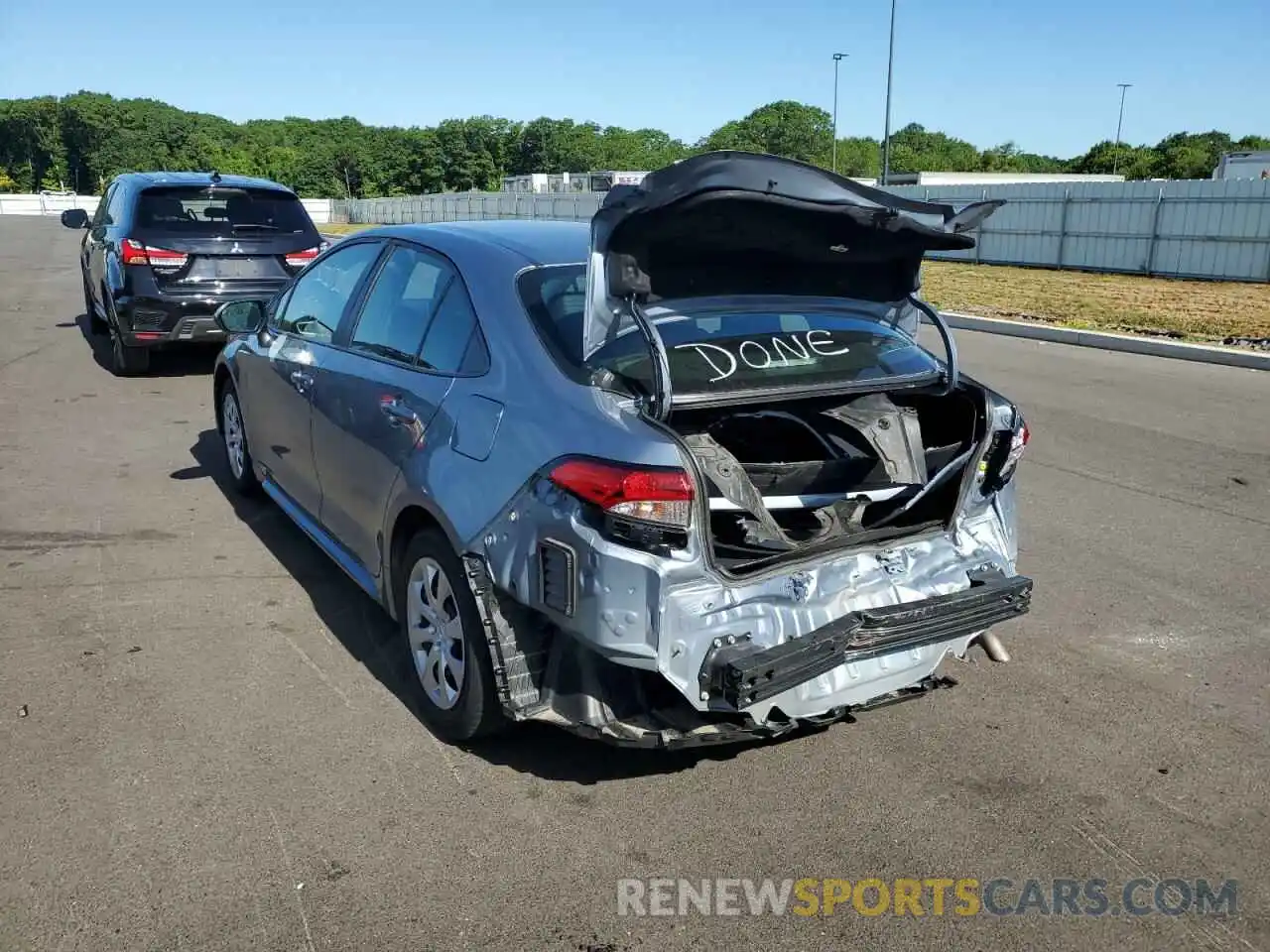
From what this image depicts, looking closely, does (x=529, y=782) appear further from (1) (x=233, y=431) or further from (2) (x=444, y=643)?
(1) (x=233, y=431)

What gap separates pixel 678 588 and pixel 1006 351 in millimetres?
11030

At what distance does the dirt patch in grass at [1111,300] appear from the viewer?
14586 millimetres

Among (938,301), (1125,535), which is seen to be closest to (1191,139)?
(938,301)

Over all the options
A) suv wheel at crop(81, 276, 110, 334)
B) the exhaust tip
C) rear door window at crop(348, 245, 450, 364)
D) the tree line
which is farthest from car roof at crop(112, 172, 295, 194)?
the tree line

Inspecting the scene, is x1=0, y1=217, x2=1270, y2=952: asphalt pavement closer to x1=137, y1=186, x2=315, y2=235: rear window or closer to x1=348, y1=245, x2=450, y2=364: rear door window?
x1=348, y1=245, x2=450, y2=364: rear door window

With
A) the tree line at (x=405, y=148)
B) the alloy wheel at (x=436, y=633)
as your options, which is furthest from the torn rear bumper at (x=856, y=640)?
the tree line at (x=405, y=148)

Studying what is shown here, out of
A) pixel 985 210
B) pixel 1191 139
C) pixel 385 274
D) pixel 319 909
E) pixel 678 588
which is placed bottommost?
pixel 319 909

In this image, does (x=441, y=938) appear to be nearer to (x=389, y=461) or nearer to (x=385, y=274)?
(x=389, y=461)

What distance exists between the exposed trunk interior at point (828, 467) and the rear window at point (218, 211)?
750 centimetres

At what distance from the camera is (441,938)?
2682 mm

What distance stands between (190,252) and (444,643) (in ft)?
24.2

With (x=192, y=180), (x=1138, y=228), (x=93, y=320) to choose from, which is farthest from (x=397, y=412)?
(x=1138, y=228)

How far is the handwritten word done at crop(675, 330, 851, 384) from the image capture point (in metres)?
3.38

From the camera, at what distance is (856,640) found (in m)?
3.13
